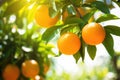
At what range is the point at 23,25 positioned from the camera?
9.30ft

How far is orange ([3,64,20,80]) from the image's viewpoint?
104 inches

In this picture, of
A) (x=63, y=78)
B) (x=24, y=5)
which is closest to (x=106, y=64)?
(x=63, y=78)

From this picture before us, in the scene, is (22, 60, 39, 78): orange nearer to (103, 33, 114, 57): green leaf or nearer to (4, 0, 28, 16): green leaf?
(4, 0, 28, 16): green leaf

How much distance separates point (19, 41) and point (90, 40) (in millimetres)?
1339

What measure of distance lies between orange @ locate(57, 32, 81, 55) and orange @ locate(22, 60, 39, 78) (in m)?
0.87

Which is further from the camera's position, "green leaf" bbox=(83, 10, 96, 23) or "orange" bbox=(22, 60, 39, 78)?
"orange" bbox=(22, 60, 39, 78)

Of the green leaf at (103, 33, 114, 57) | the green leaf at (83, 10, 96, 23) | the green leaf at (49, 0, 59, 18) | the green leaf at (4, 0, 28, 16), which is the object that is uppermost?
the green leaf at (49, 0, 59, 18)

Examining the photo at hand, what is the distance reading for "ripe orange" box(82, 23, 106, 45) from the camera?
165cm

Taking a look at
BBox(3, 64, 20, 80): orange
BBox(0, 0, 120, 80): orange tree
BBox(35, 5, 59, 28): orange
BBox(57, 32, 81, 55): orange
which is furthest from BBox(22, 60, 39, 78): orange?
BBox(57, 32, 81, 55): orange

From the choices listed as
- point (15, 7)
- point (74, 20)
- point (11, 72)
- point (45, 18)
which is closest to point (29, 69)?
point (11, 72)

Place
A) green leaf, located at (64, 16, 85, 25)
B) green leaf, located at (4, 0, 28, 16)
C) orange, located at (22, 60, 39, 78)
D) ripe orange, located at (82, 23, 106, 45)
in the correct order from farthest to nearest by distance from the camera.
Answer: orange, located at (22, 60, 39, 78)
green leaf, located at (4, 0, 28, 16)
green leaf, located at (64, 16, 85, 25)
ripe orange, located at (82, 23, 106, 45)

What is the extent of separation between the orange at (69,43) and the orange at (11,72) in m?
1.01

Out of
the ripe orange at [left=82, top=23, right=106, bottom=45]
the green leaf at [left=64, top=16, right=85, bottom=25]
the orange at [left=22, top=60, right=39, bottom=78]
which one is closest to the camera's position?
the ripe orange at [left=82, top=23, right=106, bottom=45]

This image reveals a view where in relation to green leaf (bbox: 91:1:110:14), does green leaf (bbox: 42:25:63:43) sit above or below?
below
